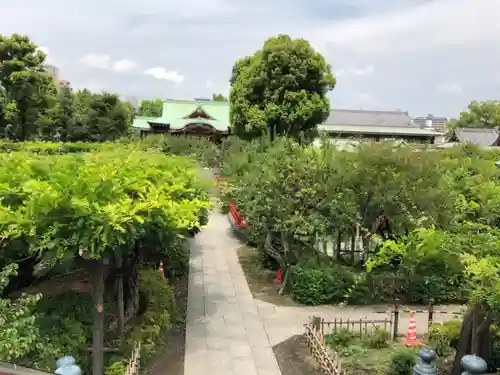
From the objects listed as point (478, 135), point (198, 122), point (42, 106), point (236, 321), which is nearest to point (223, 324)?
point (236, 321)

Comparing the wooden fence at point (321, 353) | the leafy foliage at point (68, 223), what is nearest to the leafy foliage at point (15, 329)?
the leafy foliage at point (68, 223)

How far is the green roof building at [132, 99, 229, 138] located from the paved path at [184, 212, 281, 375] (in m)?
30.9

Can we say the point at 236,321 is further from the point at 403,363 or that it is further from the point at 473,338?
the point at 473,338

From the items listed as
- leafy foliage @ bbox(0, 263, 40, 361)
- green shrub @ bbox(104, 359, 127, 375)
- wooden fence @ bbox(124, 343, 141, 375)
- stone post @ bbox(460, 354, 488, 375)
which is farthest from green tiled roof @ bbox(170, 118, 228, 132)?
stone post @ bbox(460, 354, 488, 375)

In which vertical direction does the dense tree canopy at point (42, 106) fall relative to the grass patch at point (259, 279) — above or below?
above

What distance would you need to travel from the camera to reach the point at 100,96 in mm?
33469

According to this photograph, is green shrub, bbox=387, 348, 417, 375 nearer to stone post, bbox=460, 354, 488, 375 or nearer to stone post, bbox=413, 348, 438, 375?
stone post, bbox=413, 348, 438, 375

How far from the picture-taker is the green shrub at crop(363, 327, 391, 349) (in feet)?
33.8

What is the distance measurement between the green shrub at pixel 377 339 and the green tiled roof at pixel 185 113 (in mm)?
40000

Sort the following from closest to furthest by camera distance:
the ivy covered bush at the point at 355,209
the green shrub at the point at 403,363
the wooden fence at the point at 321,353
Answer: the wooden fence at the point at 321,353, the green shrub at the point at 403,363, the ivy covered bush at the point at 355,209

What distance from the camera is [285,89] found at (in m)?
26.3

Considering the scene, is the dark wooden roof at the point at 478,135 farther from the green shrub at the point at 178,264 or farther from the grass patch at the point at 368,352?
the grass patch at the point at 368,352

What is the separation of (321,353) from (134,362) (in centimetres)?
356

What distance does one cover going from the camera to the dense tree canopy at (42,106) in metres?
28.7
